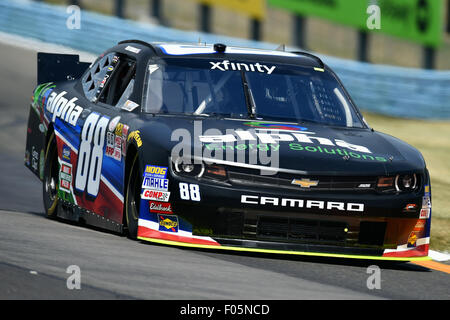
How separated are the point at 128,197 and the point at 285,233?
116cm

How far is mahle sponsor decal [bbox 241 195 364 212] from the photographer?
6562 mm

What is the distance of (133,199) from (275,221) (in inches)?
41.6

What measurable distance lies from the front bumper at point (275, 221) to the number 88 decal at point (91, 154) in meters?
1.16

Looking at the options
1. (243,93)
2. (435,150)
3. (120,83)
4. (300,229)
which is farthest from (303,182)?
(435,150)

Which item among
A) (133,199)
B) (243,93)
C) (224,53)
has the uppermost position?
(224,53)

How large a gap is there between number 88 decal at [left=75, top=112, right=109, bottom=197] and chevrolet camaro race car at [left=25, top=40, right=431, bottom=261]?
0.01m

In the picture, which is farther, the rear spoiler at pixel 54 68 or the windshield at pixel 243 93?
the rear spoiler at pixel 54 68

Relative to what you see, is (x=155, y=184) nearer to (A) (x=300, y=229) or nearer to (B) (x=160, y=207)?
(B) (x=160, y=207)

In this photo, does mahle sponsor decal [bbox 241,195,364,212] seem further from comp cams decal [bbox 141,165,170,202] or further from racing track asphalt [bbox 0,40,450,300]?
comp cams decal [bbox 141,165,170,202]

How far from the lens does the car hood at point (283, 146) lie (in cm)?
667

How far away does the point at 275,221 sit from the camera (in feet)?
21.8

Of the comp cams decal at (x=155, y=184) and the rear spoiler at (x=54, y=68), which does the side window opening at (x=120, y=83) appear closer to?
the comp cams decal at (x=155, y=184)

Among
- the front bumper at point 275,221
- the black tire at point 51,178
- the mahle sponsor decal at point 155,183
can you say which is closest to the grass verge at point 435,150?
the front bumper at point 275,221

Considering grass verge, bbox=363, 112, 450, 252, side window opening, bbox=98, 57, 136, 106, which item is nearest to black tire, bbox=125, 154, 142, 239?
side window opening, bbox=98, 57, 136, 106
